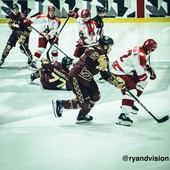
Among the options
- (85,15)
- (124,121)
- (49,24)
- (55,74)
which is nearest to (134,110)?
(124,121)

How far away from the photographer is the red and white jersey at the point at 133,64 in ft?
9.18

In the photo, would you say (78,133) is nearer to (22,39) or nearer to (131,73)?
(131,73)

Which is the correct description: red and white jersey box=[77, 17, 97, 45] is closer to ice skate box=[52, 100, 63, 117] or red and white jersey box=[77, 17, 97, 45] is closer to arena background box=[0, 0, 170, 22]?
arena background box=[0, 0, 170, 22]

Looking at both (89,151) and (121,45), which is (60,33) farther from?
(89,151)

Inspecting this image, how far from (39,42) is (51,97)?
78cm

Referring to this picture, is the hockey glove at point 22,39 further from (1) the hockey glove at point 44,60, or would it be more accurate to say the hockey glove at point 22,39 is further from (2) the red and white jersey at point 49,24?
(1) the hockey glove at point 44,60

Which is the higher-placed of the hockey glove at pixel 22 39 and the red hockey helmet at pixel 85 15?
the red hockey helmet at pixel 85 15

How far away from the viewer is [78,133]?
2773 mm

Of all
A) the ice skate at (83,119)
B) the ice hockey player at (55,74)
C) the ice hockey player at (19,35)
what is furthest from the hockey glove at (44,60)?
the ice skate at (83,119)

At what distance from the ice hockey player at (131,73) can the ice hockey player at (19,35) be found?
1.20 meters

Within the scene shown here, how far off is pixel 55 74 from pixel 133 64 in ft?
2.71

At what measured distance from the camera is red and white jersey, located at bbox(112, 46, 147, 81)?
9.18 feet

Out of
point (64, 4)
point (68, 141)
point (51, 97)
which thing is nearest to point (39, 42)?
point (64, 4)

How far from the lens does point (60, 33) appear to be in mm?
4320
